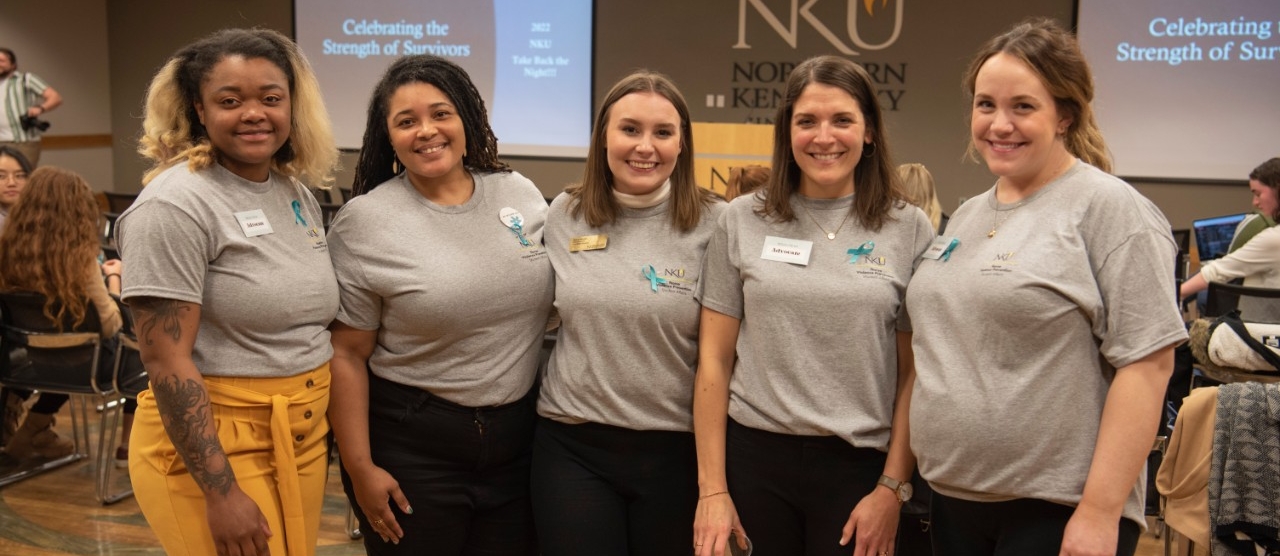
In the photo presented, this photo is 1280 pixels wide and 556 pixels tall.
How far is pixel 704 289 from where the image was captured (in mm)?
2053

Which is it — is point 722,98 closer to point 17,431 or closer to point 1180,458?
point 17,431

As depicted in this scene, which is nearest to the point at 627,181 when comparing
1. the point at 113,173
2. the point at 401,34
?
the point at 401,34

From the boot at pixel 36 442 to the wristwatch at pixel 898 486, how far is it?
4.39m

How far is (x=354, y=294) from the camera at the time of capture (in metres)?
2.10

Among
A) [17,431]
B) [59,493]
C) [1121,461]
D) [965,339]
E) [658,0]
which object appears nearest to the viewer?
[1121,461]

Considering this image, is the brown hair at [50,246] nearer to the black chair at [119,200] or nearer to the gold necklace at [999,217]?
the black chair at [119,200]

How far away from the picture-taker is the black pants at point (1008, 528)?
1692 millimetres

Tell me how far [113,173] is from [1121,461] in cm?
1142

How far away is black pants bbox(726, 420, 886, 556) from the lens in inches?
76.9

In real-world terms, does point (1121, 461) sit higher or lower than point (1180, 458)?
higher

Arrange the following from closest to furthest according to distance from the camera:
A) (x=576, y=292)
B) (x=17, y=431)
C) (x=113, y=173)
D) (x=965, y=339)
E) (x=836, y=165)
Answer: (x=965, y=339), (x=836, y=165), (x=576, y=292), (x=17, y=431), (x=113, y=173)

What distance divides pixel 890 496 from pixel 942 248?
51 cm

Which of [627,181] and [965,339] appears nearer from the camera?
[965,339]

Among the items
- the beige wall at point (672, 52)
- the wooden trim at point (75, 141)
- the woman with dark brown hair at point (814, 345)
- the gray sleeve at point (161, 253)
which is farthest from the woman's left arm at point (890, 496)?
the wooden trim at point (75, 141)
